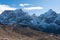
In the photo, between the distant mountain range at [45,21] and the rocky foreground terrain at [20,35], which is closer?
the rocky foreground terrain at [20,35]

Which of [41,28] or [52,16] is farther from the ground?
[52,16]

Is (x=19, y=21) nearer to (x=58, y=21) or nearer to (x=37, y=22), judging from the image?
(x=37, y=22)

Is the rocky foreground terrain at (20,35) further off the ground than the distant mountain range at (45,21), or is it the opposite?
the distant mountain range at (45,21)

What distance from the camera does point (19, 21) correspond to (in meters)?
196

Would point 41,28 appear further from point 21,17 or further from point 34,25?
point 21,17

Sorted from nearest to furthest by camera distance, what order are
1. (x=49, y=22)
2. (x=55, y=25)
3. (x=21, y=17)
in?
(x=55, y=25), (x=49, y=22), (x=21, y=17)

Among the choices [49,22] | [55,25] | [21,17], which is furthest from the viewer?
[21,17]

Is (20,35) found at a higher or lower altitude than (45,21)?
lower

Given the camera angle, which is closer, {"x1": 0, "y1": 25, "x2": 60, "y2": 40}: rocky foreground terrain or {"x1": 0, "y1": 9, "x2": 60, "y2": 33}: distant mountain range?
{"x1": 0, "y1": 25, "x2": 60, "y2": 40}: rocky foreground terrain

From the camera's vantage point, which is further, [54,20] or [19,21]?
[19,21]

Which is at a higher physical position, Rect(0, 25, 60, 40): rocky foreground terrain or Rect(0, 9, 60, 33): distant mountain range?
Rect(0, 9, 60, 33): distant mountain range

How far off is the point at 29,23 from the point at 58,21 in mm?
31546

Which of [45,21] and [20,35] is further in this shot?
[45,21]

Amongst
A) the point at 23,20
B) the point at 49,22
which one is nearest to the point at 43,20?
the point at 49,22
